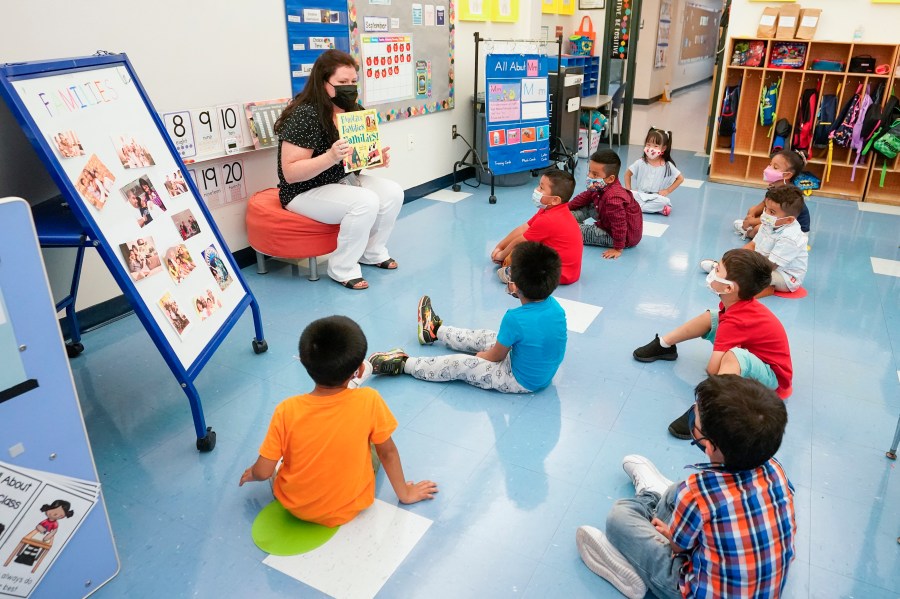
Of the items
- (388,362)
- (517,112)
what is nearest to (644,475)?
(388,362)

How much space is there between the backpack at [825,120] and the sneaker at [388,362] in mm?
4814

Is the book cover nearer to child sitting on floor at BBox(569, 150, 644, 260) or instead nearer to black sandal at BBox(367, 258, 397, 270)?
black sandal at BBox(367, 258, 397, 270)

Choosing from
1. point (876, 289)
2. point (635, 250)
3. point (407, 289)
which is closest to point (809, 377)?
point (876, 289)

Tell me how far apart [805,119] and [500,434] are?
500 cm

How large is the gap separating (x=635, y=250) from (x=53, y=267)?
345cm

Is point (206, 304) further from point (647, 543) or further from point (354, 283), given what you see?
point (647, 543)

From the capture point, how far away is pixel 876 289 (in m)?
3.76

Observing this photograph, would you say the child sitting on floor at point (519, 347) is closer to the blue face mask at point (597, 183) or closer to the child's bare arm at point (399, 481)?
the child's bare arm at point (399, 481)

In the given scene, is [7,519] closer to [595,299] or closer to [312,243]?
[312,243]

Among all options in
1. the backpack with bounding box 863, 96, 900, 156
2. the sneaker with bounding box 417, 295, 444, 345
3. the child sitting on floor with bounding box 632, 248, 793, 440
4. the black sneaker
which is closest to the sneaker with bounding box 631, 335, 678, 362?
the child sitting on floor with bounding box 632, 248, 793, 440

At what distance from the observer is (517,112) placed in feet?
18.5

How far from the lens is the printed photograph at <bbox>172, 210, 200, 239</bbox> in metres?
2.45

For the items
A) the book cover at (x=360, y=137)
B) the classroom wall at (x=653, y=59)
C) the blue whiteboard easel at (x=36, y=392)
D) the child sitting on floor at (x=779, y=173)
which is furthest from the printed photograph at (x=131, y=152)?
the classroom wall at (x=653, y=59)

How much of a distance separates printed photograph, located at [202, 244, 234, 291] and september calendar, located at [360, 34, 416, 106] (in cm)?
242
